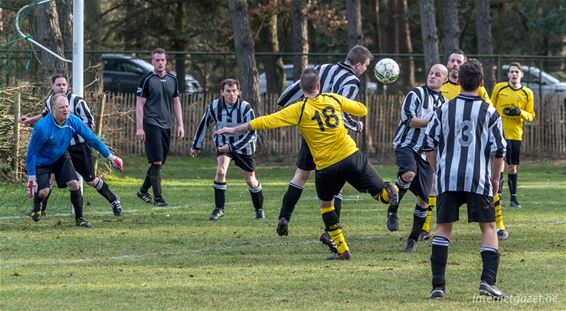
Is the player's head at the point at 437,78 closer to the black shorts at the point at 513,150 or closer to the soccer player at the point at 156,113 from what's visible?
the soccer player at the point at 156,113

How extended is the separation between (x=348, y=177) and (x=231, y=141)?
4156 millimetres

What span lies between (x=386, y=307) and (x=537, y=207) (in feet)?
27.7

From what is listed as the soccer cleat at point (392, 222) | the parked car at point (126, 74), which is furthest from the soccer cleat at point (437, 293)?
the parked car at point (126, 74)

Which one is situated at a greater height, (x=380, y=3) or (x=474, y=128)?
(x=380, y=3)

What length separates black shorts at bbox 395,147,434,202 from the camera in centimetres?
1127

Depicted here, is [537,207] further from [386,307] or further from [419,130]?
[386,307]

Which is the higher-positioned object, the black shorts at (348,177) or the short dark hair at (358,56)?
the short dark hair at (358,56)

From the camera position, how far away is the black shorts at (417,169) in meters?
11.3

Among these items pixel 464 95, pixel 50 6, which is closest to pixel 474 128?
pixel 464 95

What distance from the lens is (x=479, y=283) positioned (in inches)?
349

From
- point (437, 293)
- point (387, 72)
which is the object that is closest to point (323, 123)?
A: point (437, 293)

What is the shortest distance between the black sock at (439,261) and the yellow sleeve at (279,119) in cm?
194

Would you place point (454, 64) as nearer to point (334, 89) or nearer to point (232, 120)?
point (334, 89)

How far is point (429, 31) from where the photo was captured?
2605 centimetres
